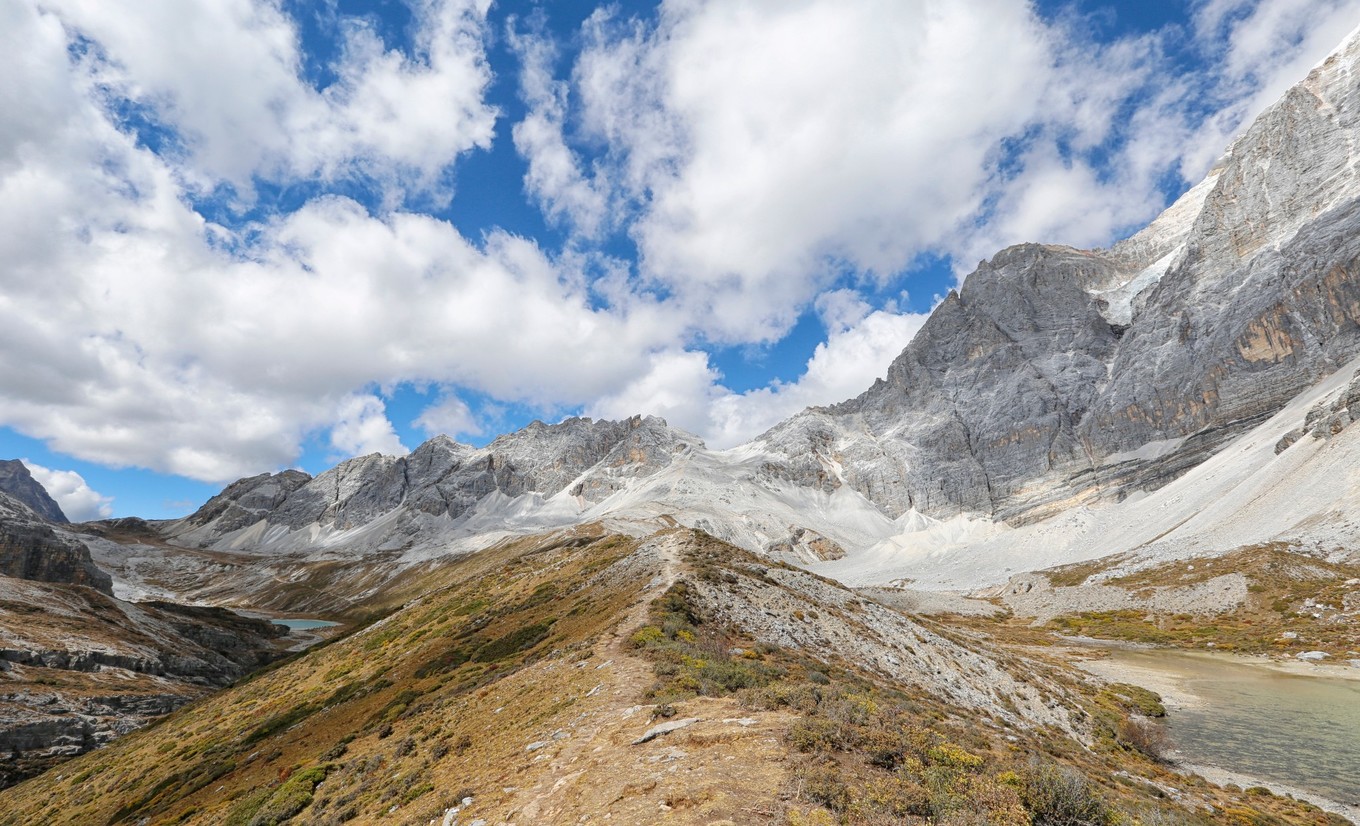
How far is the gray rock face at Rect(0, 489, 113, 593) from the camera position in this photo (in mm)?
136250

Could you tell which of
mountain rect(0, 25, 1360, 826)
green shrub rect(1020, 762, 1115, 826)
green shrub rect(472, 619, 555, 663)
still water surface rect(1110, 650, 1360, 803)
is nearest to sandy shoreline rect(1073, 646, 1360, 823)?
still water surface rect(1110, 650, 1360, 803)

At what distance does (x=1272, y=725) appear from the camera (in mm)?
34344

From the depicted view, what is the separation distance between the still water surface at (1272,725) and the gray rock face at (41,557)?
205834mm

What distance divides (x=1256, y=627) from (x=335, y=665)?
339 ft

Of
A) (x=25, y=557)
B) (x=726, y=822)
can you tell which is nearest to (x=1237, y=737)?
(x=726, y=822)

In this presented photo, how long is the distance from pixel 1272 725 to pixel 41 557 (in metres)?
228

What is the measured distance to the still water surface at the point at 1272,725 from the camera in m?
27.0

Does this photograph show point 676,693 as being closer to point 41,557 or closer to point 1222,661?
point 1222,661

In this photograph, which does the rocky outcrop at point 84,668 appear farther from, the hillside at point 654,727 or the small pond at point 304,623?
the small pond at point 304,623

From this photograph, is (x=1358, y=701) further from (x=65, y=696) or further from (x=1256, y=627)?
(x=65, y=696)

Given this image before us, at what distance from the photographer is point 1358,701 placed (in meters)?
38.3

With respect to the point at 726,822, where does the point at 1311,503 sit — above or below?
below

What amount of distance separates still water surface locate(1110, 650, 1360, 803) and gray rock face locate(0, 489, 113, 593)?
206 meters

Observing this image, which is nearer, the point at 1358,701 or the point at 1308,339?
the point at 1358,701
